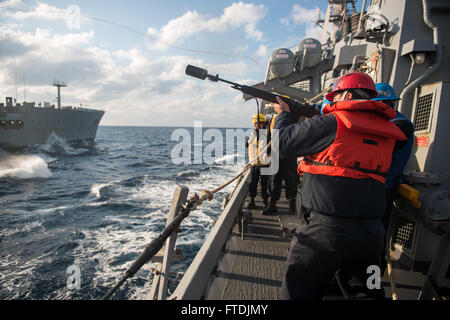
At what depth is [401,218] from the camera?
301 centimetres

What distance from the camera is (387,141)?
62.5 inches

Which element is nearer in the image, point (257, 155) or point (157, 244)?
point (157, 244)

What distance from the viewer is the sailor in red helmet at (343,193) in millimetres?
1533

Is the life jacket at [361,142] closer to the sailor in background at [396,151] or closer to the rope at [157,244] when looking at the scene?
the sailor in background at [396,151]

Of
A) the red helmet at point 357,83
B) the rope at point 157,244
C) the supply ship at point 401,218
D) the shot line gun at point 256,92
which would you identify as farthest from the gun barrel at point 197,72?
the red helmet at point 357,83

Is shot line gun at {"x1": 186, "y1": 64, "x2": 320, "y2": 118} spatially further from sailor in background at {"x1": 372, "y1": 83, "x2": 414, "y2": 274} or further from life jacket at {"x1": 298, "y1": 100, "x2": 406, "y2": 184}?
life jacket at {"x1": 298, "y1": 100, "x2": 406, "y2": 184}

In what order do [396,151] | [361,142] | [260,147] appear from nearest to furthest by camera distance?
1. [361,142]
2. [396,151]
3. [260,147]

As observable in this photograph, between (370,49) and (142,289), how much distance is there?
6709 mm

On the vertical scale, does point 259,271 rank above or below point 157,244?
below

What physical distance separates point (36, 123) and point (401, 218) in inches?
1740

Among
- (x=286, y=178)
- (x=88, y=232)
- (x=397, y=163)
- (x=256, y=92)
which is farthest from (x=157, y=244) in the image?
(x=88, y=232)

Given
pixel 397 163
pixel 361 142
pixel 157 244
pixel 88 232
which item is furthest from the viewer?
pixel 88 232

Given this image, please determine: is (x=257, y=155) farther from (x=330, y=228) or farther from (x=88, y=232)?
(x=88, y=232)
